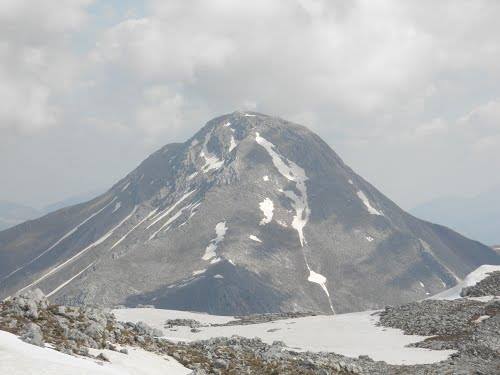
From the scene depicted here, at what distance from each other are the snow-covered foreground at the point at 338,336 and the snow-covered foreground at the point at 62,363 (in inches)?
763

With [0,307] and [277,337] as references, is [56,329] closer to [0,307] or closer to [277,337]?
Answer: [0,307]

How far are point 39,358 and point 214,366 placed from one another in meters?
12.7

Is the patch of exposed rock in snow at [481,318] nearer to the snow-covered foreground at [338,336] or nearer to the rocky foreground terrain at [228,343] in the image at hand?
the rocky foreground terrain at [228,343]

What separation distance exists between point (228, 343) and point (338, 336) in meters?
19.2

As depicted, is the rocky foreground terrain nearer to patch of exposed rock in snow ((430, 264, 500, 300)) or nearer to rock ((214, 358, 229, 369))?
rock ((214, 358, 229, 369))

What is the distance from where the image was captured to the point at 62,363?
61.2 feet

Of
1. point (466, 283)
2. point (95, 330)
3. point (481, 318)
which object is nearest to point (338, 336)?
point (481, 318)

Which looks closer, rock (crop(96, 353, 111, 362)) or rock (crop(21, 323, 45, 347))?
rock (crop(21, 323, 45, 347))

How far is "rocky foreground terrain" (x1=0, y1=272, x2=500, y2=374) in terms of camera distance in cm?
2489

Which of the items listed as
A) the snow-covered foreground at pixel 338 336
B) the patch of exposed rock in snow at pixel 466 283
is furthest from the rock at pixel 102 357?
the patch of exposed rock in snow at pixel 466 283

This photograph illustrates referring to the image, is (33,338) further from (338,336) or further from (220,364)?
(338,336)

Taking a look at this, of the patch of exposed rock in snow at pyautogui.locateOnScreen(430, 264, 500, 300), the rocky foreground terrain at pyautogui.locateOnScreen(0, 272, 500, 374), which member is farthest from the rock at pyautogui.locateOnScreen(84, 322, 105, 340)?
the patch of exposed rock in snow at pyautogui.locateOnScreen(430, 264, 500, 300)

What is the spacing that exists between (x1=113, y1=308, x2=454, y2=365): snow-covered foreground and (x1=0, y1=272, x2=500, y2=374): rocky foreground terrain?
2105 mm

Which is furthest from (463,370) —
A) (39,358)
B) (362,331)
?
(39,358)
